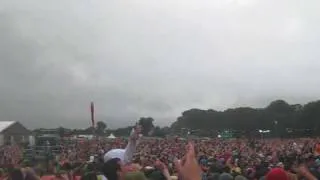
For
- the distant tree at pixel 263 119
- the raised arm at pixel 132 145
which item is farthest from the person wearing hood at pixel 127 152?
the distant tree at pixel 263 119

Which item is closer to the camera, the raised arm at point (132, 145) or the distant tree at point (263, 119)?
the raised arm at point (132, 145)

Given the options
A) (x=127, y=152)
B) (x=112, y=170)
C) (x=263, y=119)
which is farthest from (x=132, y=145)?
(x=263, y=119)

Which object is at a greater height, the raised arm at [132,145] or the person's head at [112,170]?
the raised arm at [132,145]

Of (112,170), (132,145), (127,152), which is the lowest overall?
(112,170)

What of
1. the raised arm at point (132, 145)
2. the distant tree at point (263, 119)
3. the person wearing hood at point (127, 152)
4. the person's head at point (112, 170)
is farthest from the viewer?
the distant tree at point (263, 119)

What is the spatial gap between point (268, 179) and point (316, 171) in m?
5.50

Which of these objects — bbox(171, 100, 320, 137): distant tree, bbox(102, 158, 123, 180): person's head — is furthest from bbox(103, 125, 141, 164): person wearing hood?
bbox(171, 100, 320, 137): distant tree

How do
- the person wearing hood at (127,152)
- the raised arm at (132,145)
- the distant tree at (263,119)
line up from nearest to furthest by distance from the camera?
the person wearing hood at (127,152), the raised arm at (132,145), the distant tree at (263,119)

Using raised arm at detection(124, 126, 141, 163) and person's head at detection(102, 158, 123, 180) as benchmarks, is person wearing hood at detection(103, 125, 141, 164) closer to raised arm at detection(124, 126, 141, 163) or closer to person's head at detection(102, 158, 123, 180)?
raised arm at detection(124, 126, 141, 163)

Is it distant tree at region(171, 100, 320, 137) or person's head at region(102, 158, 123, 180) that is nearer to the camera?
person's head at region(102, 158, 123, 180)

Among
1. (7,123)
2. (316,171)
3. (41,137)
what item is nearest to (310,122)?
(7,123)

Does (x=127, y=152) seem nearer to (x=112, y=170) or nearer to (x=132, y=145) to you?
(x=132, y=145)

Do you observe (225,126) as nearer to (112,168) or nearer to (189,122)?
(189,122)

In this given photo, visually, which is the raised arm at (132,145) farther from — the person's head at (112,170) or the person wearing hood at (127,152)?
the person's head at (112,170)
